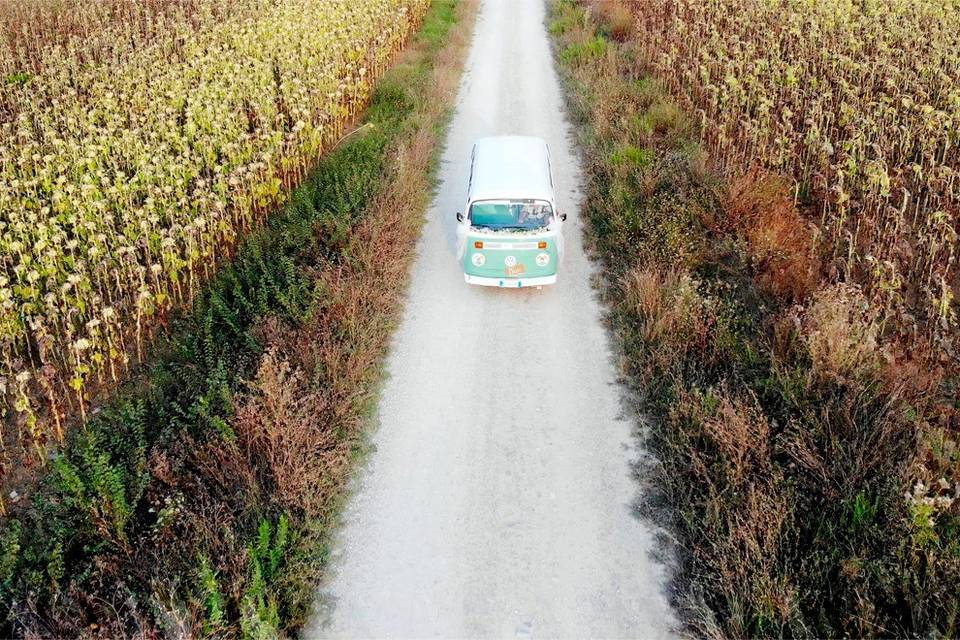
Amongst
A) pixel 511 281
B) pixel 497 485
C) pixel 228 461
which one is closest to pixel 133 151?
pixel 511 281

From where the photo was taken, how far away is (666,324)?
40.2ft

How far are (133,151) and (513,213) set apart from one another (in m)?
8.35

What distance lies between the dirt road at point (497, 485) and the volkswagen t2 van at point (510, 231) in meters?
0.66

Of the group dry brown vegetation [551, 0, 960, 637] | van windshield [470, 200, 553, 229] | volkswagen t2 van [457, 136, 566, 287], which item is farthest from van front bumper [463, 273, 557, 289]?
dry brown vegetation [551, 0, 960, 637]

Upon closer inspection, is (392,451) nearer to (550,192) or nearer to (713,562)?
(713,562)

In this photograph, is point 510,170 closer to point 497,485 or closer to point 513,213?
point 513,213

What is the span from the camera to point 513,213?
45.5 ft

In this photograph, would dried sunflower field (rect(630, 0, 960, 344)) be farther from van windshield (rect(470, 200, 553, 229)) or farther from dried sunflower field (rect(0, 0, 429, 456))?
dried sunflower field (rect(0, 0, 429, 456))

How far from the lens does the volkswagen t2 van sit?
531 inches

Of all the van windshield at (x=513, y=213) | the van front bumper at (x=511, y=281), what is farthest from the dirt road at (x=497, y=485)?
the van windshield at (x=513, y=213)

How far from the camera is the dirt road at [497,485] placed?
27.7 feet

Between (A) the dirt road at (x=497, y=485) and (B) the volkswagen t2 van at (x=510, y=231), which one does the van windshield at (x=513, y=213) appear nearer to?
(B) the volkswagen t2 van at (x=510, y=231)

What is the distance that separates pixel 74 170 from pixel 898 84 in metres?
20.1

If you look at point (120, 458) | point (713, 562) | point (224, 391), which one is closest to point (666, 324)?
point (713, 562)
